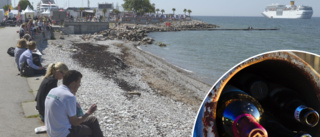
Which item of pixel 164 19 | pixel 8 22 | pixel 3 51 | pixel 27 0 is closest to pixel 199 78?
pixel 3 51

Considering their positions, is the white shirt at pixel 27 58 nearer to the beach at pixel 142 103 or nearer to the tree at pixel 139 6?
the beach at pixel 142 103

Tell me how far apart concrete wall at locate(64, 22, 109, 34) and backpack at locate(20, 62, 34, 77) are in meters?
36.2

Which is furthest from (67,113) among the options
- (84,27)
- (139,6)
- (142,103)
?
(139,6)

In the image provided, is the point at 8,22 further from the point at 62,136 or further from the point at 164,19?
the point at 164,19

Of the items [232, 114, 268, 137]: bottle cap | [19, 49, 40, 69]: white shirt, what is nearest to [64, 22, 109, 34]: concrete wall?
[19, 49, 40, 69]: white shirt

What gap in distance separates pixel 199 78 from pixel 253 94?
691 inches

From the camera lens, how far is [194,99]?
40.7 ft

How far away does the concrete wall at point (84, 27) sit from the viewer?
4543cm

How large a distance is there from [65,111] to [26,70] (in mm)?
6269

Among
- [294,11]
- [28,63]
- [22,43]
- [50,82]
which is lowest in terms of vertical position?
[28,63]

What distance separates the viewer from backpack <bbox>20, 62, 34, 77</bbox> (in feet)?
30.3

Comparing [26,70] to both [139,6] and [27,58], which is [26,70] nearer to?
[27,58]

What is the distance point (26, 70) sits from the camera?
927cm

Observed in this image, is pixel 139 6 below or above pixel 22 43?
above
